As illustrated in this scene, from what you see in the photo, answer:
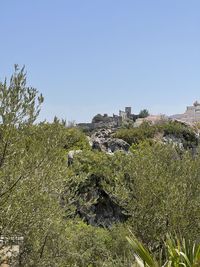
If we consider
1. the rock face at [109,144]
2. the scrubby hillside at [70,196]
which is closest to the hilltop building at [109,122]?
the rock face at [109,144]

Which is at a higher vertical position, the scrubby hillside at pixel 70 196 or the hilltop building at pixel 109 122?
the hilltop building at pixel 109 122

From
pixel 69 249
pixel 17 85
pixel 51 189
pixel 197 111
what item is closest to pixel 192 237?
pixel 69 249

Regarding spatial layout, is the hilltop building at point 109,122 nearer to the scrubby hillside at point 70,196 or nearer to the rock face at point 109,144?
the rock face at point 109,144

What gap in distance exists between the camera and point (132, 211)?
16531mm

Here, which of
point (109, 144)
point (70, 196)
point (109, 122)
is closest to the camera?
point (70, 196)

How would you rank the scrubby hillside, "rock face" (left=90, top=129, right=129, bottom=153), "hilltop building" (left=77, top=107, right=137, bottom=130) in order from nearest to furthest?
1. the scrubby hillside
2. "rock face" (left=90, top=129, right=129, bottom=153)
3. "hilltop building" (left=77, top=107, right=137, bottom=130)

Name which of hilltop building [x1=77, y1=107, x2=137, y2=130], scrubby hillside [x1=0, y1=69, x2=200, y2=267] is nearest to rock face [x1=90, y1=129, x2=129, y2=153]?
scrubby hillside [x1=0, y1=69, x2=200, y2=267]

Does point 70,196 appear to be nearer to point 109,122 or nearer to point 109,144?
point 109,144

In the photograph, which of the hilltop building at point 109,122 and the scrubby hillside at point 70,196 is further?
the hilltop building at point 109,122

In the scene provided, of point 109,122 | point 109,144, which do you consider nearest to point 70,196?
point 109,144

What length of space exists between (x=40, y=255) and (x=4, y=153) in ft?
13.4

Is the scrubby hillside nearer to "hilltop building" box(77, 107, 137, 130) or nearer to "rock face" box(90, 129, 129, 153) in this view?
"rock face" box(90, 129, 129, 153)

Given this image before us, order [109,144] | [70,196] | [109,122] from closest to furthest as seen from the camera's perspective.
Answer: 1. [70,196]
2. [109,144]
3. [109,122]

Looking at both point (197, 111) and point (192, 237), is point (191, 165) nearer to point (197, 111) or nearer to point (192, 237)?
point (192, 237)
